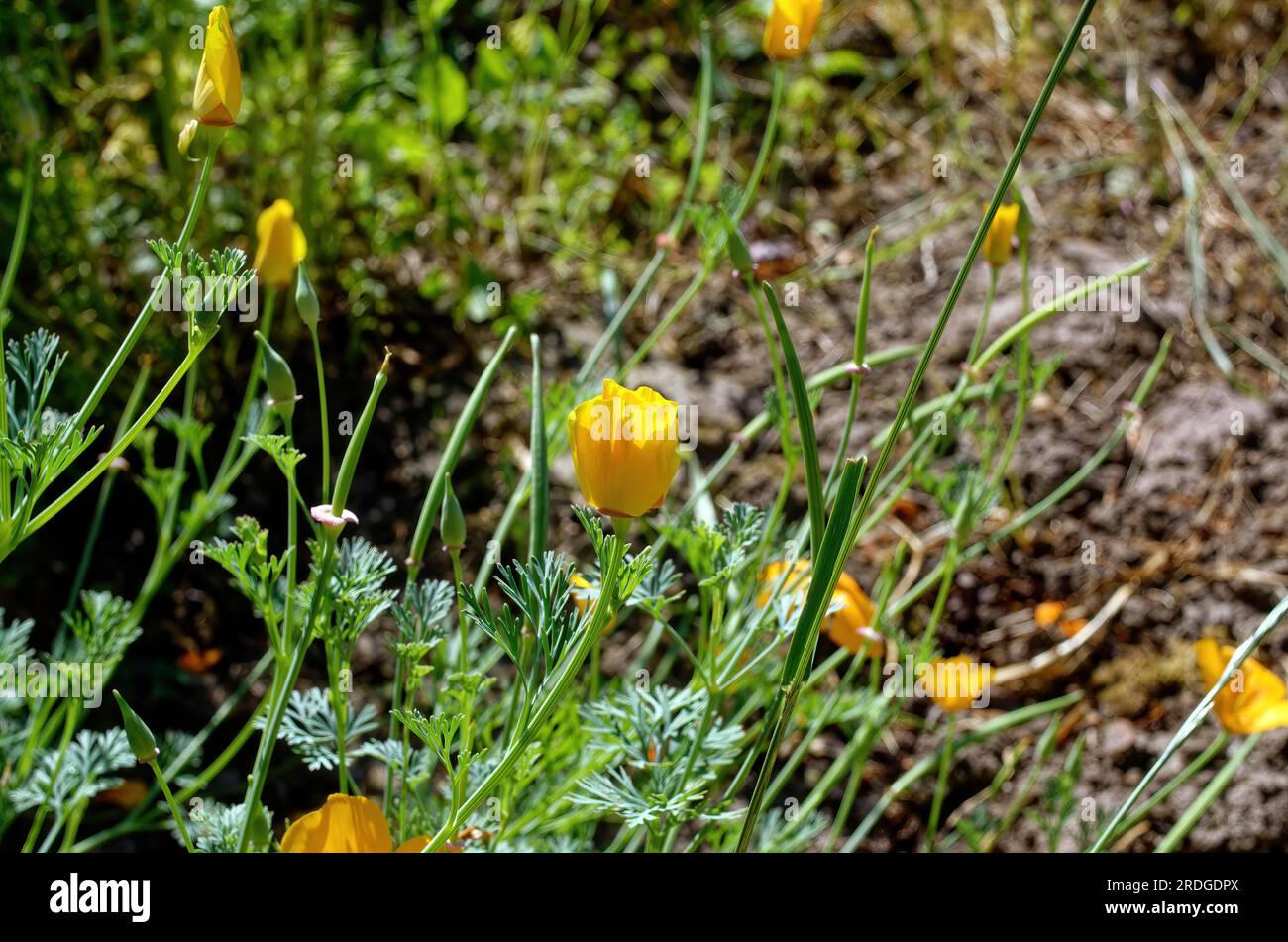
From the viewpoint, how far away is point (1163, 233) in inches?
78.8

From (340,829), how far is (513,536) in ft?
2.35

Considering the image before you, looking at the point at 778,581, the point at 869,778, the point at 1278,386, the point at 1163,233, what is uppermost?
the point at 1163,233

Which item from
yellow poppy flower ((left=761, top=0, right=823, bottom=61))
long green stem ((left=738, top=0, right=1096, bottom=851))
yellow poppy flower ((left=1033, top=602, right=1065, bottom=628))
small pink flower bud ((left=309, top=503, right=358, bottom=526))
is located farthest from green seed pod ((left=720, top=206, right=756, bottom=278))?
yellow poppy flower ((left=1033, top=602, right=1065, bottom=628))

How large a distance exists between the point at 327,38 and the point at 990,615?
1.25 metres

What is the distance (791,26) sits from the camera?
1.04 m

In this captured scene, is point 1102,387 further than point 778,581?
Yes

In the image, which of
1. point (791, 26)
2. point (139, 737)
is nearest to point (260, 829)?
point (139, 737)

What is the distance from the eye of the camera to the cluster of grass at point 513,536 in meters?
0.75

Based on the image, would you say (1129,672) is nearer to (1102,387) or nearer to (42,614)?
(1102,387)

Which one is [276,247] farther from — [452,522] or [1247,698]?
[1247,698]

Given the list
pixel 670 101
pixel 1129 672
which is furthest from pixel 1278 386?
pixel 670 101

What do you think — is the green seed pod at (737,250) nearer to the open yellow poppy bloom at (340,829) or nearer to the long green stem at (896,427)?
the long green stem at (896,427)

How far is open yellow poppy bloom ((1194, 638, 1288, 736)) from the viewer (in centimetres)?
109
